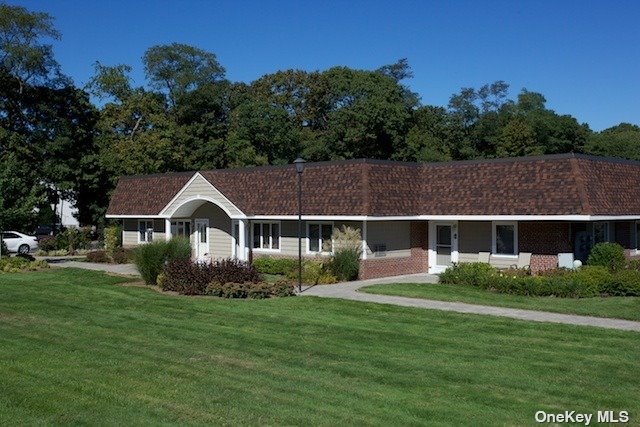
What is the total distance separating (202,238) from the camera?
35.5 m

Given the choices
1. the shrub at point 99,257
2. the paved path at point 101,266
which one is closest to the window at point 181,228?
the paved path at point 101,266

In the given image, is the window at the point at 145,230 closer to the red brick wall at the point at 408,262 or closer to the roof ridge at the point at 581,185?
the red brick wall at the point at 408,262

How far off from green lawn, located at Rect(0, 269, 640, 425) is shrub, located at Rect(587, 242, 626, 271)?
9456 mm

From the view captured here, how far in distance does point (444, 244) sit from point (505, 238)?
3044 mm

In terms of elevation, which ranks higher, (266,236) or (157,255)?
(266,236)

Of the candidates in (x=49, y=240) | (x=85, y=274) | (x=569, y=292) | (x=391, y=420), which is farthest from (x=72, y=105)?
Answer: (x=391, y=420)

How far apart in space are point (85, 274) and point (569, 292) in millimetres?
19332

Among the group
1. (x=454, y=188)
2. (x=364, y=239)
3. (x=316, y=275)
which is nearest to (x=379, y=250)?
(x=364, y=239)

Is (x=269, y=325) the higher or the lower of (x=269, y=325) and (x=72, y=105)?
the lower

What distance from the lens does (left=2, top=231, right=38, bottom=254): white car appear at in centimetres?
4494

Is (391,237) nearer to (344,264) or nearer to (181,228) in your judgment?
(344,264)

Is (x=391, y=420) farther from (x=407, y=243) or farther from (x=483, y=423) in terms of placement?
(x=407, y=243)

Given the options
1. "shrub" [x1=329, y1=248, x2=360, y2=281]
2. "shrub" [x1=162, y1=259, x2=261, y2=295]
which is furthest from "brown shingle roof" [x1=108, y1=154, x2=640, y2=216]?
"shrub" [x1=162, y1=259, x2=261, y2=295]

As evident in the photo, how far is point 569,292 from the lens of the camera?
70.2ft
